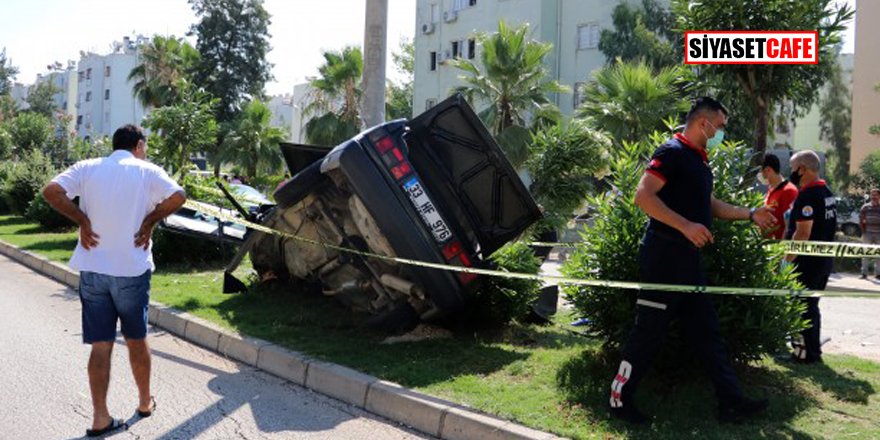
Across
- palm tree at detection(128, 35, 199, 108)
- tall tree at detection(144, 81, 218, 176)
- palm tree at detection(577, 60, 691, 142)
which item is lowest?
tall tree at detection(144, 81, 218, 176)

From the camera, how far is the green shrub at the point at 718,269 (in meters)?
4.75

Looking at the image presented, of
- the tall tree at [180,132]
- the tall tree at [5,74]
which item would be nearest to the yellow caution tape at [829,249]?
the tall tree at [180,132]

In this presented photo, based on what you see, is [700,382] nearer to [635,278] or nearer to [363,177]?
[635,278]

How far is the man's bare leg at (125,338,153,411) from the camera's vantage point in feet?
15.1

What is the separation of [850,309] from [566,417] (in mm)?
7618

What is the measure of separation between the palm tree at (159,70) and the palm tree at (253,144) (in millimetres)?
6422

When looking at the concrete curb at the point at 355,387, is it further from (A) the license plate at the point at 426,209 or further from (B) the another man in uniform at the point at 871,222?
(B) the another man in uniform at the point at 871,222

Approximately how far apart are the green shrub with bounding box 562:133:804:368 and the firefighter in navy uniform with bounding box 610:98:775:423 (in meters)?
0.47

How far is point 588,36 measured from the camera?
33.9 metres

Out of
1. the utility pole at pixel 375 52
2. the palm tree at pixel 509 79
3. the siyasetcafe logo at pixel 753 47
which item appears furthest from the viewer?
the palm tree at pixel 509 79

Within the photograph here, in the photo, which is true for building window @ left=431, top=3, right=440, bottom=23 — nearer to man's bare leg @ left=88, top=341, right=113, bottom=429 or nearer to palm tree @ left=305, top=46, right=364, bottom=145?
palm tree @ left=305, top=46, right=364, bottom=145

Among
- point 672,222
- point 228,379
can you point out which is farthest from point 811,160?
point 228,379

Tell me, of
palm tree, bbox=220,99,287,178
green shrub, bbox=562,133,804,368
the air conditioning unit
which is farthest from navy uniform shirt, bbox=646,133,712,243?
the air conditioning unit

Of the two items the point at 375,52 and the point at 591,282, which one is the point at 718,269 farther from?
the point at 375,52
